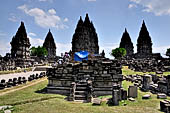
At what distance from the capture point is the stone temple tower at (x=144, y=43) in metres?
68.1

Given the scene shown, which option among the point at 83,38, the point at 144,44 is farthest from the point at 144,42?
the point at 83,38

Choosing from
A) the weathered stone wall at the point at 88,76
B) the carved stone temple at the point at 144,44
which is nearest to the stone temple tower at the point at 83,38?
the carved stone temple at the point at 144,44

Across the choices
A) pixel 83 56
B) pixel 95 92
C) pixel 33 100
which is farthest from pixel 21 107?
pixel 83 56

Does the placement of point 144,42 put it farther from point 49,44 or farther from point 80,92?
point 80,92

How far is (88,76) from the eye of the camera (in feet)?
35.6

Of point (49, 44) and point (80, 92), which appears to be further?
point (49, 44)

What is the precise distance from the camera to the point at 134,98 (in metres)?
8.84

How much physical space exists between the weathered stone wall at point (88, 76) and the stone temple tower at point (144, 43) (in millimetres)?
62108

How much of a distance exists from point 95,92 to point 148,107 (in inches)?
157

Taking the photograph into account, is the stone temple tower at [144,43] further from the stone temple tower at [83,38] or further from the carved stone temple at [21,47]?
the carved stone temple at [21,47]

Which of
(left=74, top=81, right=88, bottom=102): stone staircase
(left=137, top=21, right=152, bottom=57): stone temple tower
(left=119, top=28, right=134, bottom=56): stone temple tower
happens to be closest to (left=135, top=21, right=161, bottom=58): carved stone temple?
(left=137, top=21, right=152, bottom=57): stone temple tower

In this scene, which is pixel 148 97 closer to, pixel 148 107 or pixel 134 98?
pixel 134 98

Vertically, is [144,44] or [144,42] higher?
[144,42]

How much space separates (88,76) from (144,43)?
63.8 m
